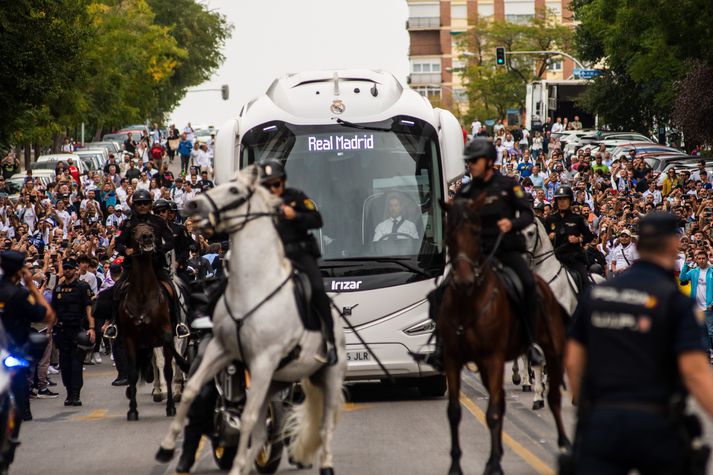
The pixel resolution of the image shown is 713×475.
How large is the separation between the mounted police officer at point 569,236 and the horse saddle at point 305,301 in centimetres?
661

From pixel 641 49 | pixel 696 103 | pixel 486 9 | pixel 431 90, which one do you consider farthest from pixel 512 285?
pixel 431 90

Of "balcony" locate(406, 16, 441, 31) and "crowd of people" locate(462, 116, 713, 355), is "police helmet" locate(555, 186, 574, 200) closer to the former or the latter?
"crowd of people" locate(462, 116, 713, 355)

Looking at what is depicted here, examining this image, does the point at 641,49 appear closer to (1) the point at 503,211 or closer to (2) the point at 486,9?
(1) the point at 503,211

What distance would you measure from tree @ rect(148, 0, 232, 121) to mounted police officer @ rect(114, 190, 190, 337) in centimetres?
9658

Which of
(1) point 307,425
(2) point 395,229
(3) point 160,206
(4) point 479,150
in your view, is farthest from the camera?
(3) point 160,206

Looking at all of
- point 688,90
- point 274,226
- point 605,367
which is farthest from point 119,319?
point 688,90

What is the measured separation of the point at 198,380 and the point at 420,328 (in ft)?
22.7

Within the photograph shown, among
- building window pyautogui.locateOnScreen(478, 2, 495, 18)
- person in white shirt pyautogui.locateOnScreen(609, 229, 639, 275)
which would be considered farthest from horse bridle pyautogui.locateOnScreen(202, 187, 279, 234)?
building window pyautogui.locateOnScreen(478, 2, 495, 18)

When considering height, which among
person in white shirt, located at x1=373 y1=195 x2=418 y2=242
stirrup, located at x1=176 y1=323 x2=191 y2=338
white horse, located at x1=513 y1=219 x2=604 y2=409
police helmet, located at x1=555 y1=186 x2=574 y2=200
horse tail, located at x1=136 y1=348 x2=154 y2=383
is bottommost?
horse tail, located at x1=136 y1=348 x2=154 y2=383

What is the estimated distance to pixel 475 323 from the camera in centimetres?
1225

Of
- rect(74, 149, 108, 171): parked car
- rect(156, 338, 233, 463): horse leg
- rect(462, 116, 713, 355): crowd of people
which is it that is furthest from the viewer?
rect(74, 149, 108, 171): parked car

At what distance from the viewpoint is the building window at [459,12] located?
521 feet

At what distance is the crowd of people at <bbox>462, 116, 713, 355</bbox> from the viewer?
2486cm

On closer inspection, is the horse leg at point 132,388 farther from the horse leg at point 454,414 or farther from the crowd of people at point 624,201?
the horse leg at point 454,414
